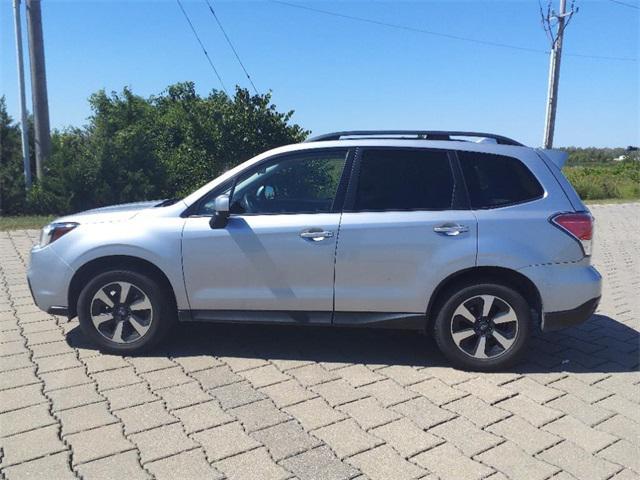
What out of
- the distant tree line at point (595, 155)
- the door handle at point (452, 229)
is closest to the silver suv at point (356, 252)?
the door handle at point (452, 229)

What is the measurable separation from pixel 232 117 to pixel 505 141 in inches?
331

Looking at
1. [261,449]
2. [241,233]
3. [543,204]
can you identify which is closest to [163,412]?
[261,449]

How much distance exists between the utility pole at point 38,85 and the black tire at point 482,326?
10.8 meters

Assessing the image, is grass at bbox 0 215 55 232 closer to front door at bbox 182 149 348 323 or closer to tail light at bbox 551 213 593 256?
front door at bbox 182 149 348 323

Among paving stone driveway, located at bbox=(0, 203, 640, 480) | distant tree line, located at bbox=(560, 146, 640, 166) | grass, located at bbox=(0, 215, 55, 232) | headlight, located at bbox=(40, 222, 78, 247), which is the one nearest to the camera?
paving stone driveway, located at bbox=(0, 203, 640, 480)

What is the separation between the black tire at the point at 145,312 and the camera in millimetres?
4270

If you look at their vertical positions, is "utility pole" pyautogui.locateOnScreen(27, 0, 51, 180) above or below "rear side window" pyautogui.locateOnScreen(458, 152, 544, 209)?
above

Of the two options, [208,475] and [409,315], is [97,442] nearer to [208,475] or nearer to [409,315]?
[208,475]

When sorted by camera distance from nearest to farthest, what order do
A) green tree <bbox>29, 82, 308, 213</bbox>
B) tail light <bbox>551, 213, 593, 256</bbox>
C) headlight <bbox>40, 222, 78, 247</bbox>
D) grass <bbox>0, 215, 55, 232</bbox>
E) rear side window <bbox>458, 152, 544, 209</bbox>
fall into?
tail light <bbox>551, 213, 593, 256</bbox> < rear side window <bbox>458, 152, 544, 209</bbox> < headlight <bbox>40, 222, 78, 247</bbox> < grass <bbox>0, 215, 55, 232</bbox> < green tree <bbox>29, 82, 308, 213</bbox>

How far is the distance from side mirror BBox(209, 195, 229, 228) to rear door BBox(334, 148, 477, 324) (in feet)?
2.83

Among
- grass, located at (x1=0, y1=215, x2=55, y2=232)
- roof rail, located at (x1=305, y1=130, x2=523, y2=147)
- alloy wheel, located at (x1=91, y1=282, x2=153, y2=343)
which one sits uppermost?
roof rail, located at (x1=305, y1=130, x2=523, y2=147)

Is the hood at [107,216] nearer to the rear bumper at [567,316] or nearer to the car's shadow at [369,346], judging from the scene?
the car's shadow at [369,346]

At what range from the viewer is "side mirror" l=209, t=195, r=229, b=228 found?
4.08m

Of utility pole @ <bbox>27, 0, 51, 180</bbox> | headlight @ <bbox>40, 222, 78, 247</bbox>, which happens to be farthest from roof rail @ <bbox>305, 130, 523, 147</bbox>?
utility pole @ <bbox>27, 0, 51, 180</bbox>
